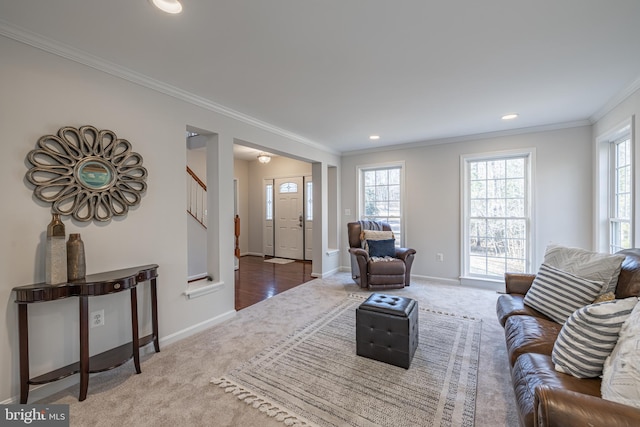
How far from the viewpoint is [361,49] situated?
203cm

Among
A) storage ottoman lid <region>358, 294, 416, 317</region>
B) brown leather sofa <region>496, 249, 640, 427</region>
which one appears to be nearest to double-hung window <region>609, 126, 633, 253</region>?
brown leather sofa <region>496, 249, 640, 427</region>

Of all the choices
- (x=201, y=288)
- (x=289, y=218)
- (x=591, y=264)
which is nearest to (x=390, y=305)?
(x=591, y=264)

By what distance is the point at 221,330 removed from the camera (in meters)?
2.90

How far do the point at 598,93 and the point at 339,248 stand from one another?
426 cm

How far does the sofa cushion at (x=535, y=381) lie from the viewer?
1255 millimetres

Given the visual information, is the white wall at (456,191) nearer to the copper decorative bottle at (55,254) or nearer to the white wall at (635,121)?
the white wall at (635,121)

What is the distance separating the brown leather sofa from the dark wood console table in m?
2.49

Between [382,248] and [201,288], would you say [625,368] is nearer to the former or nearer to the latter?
[201,288]

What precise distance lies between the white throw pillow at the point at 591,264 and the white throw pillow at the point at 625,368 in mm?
783

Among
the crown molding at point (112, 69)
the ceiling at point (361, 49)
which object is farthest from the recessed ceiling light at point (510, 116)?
the crown molding at point (112, 69)

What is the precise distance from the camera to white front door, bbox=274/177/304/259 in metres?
6.86

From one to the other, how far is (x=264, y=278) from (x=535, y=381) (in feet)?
14.0

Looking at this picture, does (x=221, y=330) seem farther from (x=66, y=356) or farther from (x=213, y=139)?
(x=213, y=139)

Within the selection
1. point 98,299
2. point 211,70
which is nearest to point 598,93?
point 211,70
